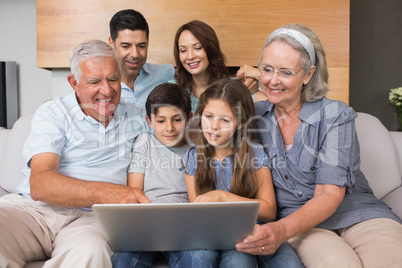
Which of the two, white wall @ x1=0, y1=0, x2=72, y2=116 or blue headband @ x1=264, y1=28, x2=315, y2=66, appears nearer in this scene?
blue headband @ x1=264, y1=28, x2=315, y2=66

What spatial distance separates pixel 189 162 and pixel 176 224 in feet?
1.67

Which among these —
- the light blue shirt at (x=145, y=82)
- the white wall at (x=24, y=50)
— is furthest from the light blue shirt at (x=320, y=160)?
the white wall at (x=24, y=50)

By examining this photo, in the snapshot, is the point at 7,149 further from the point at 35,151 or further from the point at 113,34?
the point at 113,34

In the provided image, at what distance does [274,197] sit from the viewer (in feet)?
4.95

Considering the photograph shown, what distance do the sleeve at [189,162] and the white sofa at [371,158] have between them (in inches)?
31.6

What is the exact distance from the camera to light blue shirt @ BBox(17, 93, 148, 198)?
5.26 ft

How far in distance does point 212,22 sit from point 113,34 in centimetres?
84

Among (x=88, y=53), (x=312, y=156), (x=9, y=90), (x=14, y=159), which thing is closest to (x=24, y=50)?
(x=9, y=90)

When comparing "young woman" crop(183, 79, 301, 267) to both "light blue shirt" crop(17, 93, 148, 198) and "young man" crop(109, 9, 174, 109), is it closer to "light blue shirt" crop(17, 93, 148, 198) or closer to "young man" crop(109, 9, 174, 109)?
"light blue shirt" crop(17, 93, 148, 198)

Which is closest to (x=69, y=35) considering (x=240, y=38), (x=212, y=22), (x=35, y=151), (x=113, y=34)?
(x=113, y=34)

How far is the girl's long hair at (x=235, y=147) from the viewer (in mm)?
1522

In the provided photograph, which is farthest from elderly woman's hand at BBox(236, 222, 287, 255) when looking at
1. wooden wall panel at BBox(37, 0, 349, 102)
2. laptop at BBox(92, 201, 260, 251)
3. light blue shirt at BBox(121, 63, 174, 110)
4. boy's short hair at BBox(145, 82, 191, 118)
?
wooden wall panel at BBox(37, 0, 349, 102)

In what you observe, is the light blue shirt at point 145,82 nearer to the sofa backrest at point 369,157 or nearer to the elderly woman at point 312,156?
the sofa backrest at point 369,157

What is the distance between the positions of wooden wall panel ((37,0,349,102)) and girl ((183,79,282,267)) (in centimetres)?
133
